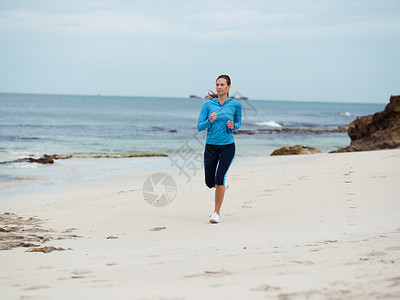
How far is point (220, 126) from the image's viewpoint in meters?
5.82

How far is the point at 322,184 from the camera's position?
7941 mm

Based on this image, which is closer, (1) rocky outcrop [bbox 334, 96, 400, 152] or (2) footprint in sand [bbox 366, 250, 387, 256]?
(2) footprint in sand [bbox 366, 250, 387, 256]

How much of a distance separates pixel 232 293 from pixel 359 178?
5.99 metres

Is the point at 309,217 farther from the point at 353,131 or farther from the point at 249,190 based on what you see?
the point at 353,131

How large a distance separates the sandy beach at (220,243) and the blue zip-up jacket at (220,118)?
1084 mm

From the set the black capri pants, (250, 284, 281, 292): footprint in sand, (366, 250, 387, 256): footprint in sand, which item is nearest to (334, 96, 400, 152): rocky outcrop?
the black capri pants

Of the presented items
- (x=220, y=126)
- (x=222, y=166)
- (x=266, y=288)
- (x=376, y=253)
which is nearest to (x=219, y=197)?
(x=222, y=166)

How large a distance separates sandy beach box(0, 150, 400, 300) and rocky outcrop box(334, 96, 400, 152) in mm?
7921

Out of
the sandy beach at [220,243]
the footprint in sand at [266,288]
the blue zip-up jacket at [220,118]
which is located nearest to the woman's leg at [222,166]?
the blue zip-up jacket at [220,118]

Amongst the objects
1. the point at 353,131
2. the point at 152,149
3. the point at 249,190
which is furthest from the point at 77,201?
the point at 152,149

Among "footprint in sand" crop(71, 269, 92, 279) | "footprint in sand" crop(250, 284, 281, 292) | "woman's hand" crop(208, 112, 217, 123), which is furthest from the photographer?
"woman's hand" crop(208, 112, 217, 123)

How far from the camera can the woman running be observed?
19.0 feet

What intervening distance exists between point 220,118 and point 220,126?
0.36 feet

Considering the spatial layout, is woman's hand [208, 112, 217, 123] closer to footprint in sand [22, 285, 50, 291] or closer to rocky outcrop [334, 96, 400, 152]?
footprint in sand [22, 285, 50, 291]
